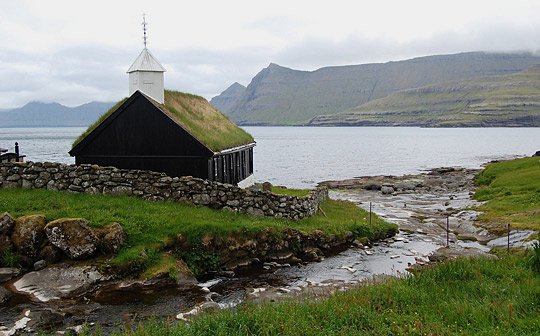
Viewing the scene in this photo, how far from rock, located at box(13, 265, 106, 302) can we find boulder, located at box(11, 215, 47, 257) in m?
1.31

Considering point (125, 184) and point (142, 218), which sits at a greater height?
point (125, 184)

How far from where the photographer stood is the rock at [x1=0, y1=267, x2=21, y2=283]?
1899 centimetres

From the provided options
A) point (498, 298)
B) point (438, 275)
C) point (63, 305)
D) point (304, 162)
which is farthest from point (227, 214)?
point (304, 162)

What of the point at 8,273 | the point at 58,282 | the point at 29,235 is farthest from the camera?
the point at 29,235

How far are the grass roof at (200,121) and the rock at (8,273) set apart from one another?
10.4 meters

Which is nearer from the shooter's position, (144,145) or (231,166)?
(144,145)

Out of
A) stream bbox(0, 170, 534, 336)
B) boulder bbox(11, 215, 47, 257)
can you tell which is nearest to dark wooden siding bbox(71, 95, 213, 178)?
boulder bbox(11, 215, 47, 257)

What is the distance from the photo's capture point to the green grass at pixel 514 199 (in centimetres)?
3281

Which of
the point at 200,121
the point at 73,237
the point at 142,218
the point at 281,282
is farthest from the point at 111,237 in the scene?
the point at 200,121

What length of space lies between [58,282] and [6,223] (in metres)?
4.16

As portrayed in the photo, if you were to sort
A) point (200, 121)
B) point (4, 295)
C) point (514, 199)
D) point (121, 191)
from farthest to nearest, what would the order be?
point (514, 199), point (200, 121), point (121, 191), point (4, 295)

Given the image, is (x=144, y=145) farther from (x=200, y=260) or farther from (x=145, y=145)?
(x=200, y=260)

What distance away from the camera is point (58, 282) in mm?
18719

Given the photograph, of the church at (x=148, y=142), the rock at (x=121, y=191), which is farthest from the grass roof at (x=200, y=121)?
the rock at (x=121, y=191)
